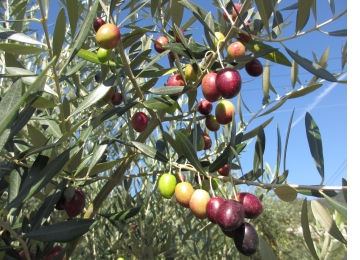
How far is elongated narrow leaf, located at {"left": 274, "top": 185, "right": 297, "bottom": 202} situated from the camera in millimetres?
883

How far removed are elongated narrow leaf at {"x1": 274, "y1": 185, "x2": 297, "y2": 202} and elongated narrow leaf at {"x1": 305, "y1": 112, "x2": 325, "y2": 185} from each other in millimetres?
189

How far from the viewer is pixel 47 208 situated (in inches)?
43.8

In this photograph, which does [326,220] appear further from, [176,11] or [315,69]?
[176,11]

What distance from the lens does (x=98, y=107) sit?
1538 mm

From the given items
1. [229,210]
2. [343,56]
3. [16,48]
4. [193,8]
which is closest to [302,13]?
[193,8]

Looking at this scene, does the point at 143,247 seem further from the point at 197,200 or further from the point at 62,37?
the point at 62,37

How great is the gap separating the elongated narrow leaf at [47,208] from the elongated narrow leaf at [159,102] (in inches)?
16.7

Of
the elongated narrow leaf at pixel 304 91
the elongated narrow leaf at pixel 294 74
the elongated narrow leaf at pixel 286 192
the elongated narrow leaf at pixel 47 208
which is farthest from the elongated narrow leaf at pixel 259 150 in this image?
the elongated narrow leaf at pixel 47 208

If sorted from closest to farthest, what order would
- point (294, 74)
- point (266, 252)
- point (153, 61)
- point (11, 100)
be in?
point (11, 100), point (266, 252), point (153, 61), point (294, 74)

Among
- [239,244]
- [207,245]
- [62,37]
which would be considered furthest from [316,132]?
[207,245]

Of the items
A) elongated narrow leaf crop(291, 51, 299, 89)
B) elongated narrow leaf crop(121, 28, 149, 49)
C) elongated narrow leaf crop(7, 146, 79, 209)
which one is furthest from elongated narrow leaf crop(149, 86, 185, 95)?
elongated narrow leaf crop(291, 51, 299, 89)

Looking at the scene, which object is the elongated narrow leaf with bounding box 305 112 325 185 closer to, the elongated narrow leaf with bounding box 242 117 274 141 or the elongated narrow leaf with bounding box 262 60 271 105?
the elongated narrow leaf with bounding box 242 117 274 141

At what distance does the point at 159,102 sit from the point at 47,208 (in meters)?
0.55

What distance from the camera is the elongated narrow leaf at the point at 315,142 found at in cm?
104
